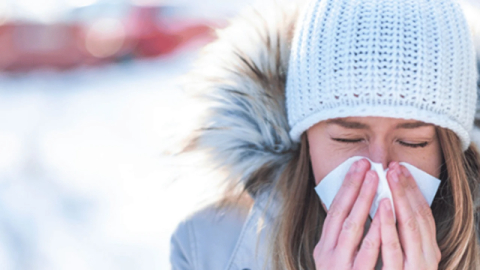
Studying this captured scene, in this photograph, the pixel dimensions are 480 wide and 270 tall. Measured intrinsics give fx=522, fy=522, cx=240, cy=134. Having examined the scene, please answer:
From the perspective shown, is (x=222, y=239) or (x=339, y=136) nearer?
(x=339, y=136)

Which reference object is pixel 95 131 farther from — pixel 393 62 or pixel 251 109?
pixel 393 62

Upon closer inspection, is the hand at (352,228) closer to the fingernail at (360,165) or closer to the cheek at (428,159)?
the fingernail at (360,165)

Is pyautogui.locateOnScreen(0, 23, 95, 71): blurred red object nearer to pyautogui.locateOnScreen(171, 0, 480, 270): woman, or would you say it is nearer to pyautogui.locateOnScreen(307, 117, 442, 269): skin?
pyautogui.locateOnScreen(171, 0, 480, 270): woman

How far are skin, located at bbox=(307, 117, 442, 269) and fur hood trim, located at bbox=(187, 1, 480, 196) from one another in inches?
9.0

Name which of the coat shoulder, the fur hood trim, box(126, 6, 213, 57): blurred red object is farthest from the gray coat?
box(126, 6, 213, 57): blurred red object

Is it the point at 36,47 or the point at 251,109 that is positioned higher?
the point at 251,109

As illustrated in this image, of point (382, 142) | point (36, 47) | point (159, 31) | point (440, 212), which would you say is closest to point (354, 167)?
point (382, 142)

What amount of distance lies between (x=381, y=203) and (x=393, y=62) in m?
0.40

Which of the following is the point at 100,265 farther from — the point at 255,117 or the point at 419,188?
the point at 419,188

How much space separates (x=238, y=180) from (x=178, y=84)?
1.49 ft

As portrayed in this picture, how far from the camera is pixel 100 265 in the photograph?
11.1 feet

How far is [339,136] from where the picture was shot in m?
1.60

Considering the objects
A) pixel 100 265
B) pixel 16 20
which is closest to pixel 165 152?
pixel 100 265

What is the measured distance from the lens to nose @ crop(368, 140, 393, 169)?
5.06 feet
